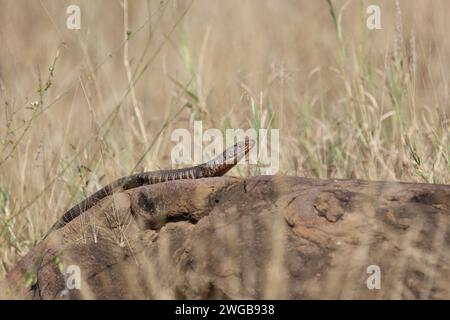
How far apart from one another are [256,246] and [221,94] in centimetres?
531

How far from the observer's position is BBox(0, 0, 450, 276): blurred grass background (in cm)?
599

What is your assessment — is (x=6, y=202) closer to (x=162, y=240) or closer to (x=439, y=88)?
(x=162, y=240)

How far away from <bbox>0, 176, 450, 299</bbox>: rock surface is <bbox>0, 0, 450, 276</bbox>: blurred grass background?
67 cm

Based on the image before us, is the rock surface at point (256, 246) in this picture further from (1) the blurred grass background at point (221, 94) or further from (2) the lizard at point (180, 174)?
(1) the blurred grass background at point (221, 94)

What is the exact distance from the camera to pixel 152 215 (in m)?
4.60

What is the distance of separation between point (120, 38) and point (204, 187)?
8.41m

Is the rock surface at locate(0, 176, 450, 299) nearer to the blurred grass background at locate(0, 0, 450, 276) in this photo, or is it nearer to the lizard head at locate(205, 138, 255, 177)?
the blurred grass background at locate(0, 0, 450, 276)

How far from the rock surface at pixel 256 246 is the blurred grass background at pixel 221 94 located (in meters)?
0.67

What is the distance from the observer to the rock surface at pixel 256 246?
373 cm

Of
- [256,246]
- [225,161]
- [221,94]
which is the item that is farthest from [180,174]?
[221,94]

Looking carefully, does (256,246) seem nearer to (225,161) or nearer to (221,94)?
(225,161)

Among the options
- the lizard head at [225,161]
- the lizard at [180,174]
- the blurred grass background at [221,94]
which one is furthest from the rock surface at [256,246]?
the lizard head at [225,161]

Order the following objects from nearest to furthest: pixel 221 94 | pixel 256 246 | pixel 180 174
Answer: pixel 256 246 → pixel 180 174 → pixel 221 94

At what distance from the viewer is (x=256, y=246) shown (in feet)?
12.9
